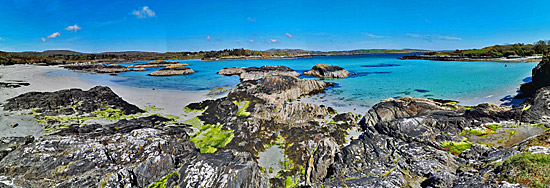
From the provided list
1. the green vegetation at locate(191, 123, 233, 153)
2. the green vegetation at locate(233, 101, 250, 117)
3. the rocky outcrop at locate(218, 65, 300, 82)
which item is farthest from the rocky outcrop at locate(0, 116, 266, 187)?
the rocky outcrop at locate(218, 65, 300, 82)

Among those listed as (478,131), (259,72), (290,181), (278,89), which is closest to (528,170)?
(478,131)

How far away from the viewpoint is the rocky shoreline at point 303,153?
5.63 m

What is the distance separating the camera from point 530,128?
7586mm

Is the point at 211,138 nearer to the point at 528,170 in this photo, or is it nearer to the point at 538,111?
the point at 528,170

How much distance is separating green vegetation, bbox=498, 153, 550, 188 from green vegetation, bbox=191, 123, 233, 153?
9.14m

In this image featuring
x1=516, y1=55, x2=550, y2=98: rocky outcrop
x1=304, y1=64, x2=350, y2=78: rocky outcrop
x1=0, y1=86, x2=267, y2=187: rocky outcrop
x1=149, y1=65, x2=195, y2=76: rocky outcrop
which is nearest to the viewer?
x1=0, y1=86, x2=267, y2=187: rocky outcrop

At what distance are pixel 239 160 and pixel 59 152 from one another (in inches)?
216

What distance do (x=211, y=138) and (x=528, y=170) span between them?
10.5m

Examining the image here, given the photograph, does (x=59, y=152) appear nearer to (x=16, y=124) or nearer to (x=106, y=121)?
(x=106, y=121)

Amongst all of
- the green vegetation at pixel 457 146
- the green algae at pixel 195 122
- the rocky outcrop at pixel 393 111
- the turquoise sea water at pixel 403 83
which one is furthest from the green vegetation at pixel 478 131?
the green algae at pixel 195 122

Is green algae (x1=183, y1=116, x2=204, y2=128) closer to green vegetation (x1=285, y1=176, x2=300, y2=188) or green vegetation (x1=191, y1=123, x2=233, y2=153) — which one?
green vegetation (x1=191, y1=123, x2=233, y2=153)

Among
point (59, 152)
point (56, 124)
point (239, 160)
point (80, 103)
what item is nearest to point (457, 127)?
point (239, 160)

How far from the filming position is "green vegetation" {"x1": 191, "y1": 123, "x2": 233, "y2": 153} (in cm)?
997

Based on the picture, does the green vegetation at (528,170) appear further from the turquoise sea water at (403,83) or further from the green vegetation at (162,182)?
the turquoise sea water at (403,83)
